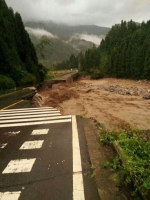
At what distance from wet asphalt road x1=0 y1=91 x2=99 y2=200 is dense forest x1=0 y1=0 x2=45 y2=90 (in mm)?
20607

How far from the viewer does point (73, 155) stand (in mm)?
5688

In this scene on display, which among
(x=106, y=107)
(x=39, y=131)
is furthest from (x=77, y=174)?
(x=106, y=107)

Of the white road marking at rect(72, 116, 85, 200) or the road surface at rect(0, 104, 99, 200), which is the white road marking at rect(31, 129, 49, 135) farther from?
the white road marking at rect(72, 116, 85, 200)

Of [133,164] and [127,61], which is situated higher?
[133,164]

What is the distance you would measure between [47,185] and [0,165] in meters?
1.66

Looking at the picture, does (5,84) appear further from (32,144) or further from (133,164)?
(133,164)

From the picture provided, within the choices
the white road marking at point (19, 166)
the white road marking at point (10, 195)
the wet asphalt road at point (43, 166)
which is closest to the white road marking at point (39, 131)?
the wet asphalt road at point (43, 166)

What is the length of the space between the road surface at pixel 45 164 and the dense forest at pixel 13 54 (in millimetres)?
20399

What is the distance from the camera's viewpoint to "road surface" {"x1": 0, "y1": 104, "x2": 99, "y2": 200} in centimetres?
405

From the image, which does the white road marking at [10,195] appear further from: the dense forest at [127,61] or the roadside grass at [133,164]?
the dense forest at [127,61]

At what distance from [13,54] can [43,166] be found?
1306 inches

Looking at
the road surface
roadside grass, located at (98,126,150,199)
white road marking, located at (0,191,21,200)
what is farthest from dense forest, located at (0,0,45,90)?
white road marking, located at (0,191,21,200)

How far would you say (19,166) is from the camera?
16.9 ft

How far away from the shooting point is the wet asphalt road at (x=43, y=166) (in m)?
4.04
